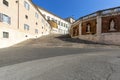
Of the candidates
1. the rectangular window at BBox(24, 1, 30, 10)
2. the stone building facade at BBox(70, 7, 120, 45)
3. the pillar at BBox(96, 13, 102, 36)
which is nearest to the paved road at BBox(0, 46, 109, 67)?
the stone building facade at BBox(70, 7, 120, 45)

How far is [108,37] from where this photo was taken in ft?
Answer: 87.7

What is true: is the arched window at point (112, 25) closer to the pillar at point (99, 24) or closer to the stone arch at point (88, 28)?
the pillar at point (99, 24)

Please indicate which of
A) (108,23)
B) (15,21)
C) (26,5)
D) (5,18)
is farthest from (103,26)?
(5,18)

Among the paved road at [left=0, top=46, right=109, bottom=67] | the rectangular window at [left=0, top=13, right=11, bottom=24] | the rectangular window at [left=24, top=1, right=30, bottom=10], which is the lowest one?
the paved road at [left=0, top=46, right=109, bottom=67]

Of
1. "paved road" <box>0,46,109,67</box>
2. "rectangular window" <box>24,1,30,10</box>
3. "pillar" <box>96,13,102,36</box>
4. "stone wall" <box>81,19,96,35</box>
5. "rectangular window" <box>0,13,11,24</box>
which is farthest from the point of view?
"rectangular window" <box>24,1,30,10</box>

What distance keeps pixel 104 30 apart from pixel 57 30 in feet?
138

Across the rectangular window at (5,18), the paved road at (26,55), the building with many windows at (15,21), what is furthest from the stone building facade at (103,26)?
the rectangular window at (5,18)

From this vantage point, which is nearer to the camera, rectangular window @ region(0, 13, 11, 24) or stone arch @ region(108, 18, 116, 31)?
rectangular window @ region(0, 13, 11, 24)

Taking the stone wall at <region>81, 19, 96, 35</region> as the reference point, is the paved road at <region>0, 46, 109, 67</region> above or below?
below

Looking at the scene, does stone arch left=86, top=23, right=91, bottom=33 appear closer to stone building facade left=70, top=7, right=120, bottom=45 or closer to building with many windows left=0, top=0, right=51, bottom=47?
stone building facade left=70, top=7, right=120, bottom=45

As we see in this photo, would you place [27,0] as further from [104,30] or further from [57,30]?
[57,30]

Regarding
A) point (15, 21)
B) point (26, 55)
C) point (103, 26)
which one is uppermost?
point (15, 21)

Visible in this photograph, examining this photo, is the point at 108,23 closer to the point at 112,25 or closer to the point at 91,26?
the point at 112,25

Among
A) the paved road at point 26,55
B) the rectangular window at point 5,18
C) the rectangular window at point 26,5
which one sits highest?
the rectangular window at point 26,5
